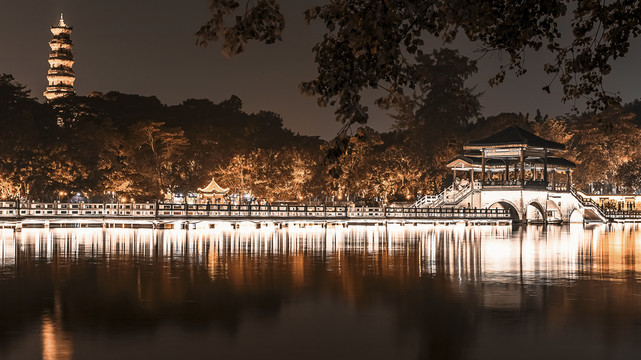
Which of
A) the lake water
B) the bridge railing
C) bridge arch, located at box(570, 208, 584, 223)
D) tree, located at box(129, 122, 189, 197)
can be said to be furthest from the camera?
tree, located at box(129, 122, 189, 197)

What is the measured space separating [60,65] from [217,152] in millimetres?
44615

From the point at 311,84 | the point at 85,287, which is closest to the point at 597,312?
the point at 311,84

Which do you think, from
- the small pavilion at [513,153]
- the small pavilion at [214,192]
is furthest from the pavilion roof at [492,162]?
the small pavilion at [214,192]

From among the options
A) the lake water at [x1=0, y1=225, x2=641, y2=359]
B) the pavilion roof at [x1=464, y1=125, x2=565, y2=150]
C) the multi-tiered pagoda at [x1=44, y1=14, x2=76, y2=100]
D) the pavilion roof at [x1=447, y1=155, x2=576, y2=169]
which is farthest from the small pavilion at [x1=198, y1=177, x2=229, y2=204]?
the multi-tiered pagoda at [x1=44, y1=14, x2=76, y2=100]

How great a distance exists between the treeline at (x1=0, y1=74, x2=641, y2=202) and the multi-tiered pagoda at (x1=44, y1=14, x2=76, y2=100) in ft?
93.5

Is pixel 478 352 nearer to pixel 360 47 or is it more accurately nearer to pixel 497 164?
pixel 360 47

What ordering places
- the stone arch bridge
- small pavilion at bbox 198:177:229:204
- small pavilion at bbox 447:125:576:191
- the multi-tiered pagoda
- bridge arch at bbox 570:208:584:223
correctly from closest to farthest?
1. small pavilion at bbox 447:125:576:191
2. the stone arch bridge
3. small pavilion at bbox 198:177:229:204
4. bridge arch at bbox 570:208:584:223
5. the multi-tiered pagoda

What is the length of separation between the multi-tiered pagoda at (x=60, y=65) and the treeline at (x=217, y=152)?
28494 millimetres

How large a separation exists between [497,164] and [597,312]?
60.3 meters

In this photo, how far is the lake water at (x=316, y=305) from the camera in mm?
12672

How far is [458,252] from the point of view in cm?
3231

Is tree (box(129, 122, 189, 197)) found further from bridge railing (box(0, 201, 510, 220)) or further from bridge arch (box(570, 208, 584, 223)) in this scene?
bridge arch (box(570, 208, 584, 223))

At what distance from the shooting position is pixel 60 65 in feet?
391

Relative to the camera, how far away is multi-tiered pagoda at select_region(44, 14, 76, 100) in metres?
118
